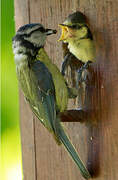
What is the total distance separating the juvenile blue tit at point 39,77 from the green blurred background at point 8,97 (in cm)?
Answer: 37

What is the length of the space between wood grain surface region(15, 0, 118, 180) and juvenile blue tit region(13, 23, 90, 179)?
0.22 ft

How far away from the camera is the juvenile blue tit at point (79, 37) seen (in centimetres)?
190

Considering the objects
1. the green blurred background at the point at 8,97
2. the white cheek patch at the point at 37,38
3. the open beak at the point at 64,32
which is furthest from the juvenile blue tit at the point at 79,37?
the green blurred background at the point at 8,97

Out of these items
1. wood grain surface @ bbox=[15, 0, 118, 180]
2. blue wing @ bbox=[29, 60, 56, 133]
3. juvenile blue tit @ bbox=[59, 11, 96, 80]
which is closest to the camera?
wood grain surface @ bbox=[15, 0, 118, 180]

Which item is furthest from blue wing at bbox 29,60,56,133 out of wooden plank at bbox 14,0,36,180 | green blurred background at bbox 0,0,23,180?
green blurred background at bbox 0,0,23,180

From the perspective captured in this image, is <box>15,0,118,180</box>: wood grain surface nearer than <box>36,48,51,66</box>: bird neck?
Yes

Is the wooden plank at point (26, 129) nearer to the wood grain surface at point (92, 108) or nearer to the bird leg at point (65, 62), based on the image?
the wood grain surface at point (92, 108)

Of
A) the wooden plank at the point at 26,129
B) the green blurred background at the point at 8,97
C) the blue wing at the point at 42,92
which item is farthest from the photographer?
the green blurred background at the point at 8,97

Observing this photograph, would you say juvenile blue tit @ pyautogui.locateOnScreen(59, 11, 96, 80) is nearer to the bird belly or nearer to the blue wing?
the bird belly

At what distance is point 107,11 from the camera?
178 centimetres

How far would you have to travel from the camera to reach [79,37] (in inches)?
76.8

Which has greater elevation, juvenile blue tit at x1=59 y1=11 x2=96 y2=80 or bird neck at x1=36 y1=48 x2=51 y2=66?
juvenile blue tit at x1=59 y1=11 x2=96 y2=80

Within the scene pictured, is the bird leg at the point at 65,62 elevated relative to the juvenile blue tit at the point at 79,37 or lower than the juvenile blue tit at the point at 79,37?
lower

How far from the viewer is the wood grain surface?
1.76m
